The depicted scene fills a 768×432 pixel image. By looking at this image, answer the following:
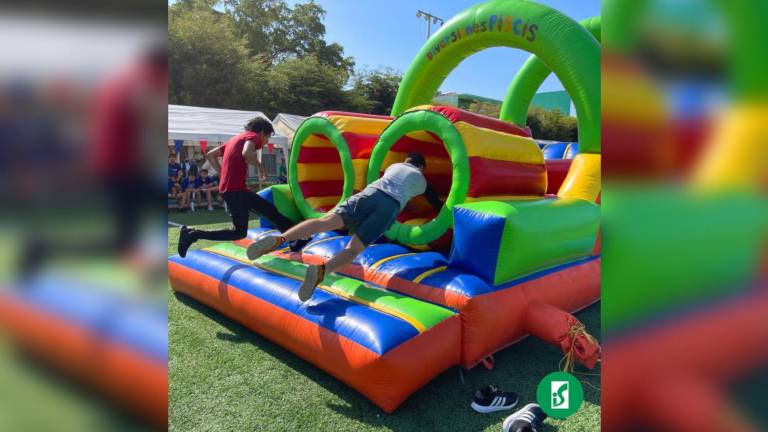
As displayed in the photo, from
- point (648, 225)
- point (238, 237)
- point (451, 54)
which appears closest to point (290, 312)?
point (238, 237)

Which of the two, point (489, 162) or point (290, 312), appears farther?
point (489, 162)

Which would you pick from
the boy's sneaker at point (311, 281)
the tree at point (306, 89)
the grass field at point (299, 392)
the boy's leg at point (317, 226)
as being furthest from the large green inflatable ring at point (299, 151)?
the tree at point (306, 89)

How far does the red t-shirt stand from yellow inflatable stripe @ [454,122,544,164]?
176 centimetres

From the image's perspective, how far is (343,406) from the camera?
2518 mm

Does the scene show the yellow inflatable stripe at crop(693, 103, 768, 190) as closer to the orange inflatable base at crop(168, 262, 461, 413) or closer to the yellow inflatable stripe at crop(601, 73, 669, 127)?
the yellow inflatable stripe at crop(601, 73, 669, 127)

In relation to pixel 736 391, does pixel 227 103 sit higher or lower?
A: higher

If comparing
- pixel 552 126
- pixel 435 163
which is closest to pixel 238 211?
pixel 435 163

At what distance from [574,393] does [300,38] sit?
34.6m

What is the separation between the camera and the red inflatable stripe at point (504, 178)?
3502 millimetres

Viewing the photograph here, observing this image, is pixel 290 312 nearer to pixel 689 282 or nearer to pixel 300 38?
pixel 689 282

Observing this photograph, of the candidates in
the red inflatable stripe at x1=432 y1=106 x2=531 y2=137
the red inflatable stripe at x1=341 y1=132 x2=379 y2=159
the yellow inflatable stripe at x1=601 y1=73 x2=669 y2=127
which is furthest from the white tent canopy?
the yellow inflatable stripe at x1=601 y1=73 x2=669 y2=127

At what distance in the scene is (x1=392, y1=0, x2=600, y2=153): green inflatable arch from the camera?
4.77 meters

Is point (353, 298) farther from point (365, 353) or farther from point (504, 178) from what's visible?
point (504, 178)

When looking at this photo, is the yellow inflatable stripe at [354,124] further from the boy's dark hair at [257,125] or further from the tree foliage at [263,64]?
the tree foliage at [263,64]
